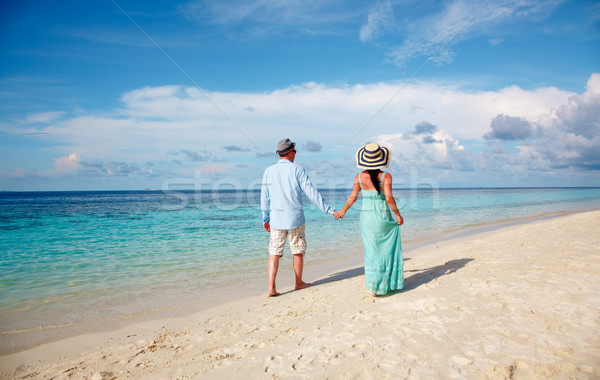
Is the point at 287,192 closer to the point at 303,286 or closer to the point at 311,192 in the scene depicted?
the point at 311,192

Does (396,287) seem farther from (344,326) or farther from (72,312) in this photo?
(72,312)

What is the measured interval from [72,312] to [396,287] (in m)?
5.10

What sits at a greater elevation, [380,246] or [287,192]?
[287,192]

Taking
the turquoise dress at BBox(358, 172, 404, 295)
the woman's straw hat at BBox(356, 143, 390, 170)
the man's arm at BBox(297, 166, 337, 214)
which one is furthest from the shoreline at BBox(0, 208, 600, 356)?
the woman's straw hat at BBox(356, 143, 390, 170)

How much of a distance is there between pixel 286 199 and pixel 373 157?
5.31 ft

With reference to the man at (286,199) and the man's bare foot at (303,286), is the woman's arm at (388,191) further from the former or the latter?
the man's bare foot at (303,286)

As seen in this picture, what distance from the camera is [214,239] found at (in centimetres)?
1210

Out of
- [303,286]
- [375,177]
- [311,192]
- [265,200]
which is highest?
[375,177]

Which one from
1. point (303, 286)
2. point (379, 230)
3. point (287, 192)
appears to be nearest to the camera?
point (379, 230)

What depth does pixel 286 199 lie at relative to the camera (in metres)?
5.27

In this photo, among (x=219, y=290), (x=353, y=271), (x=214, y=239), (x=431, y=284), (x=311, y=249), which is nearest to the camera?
(x=431, y=284)

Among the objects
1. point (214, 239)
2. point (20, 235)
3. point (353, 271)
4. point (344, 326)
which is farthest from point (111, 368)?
point (20, 235)

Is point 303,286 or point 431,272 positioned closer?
point 431,272

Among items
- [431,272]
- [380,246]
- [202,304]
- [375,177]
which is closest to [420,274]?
[431,272]
